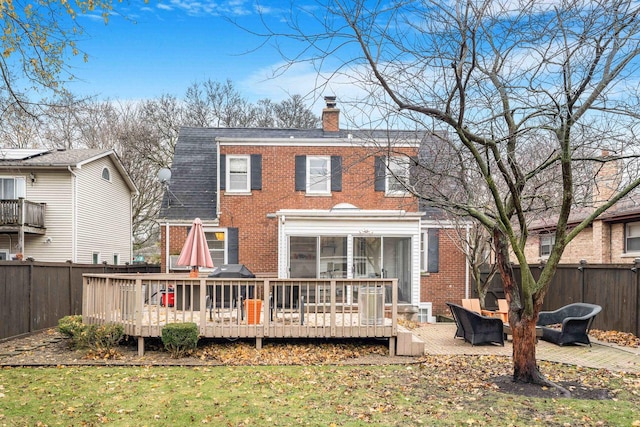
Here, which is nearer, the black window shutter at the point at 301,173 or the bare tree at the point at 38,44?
the bare tree at the point at 38,44

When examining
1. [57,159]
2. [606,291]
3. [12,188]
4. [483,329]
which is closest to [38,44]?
[483,329]

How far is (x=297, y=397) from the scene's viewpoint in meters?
6.56

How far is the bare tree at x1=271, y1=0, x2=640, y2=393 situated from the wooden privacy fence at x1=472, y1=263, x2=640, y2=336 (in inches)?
206

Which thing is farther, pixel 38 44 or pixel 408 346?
pixel 408 346

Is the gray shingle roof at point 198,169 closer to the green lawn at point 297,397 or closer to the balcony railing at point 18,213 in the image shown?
the balcony railing at point 18,213

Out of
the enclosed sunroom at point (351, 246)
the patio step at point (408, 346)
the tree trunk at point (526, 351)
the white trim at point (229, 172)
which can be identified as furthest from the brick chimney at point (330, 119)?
the tree trunk at point (526, 351)

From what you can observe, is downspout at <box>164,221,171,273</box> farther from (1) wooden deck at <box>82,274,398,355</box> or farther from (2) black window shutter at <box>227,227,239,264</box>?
(1) wooden deck at <box>82,274,398,355</box>

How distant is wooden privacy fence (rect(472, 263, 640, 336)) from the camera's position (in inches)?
449

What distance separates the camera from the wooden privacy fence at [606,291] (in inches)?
449

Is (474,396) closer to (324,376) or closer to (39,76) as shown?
(324,376)

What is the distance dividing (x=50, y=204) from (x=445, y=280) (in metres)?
14.8

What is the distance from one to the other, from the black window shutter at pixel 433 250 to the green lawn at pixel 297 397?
9.05 meters

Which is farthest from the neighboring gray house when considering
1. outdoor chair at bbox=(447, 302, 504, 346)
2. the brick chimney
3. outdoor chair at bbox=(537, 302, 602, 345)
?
outdoor chair at bbox=(537, 302, 602, 345)

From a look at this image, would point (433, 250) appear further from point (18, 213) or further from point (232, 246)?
point (18, 213)
